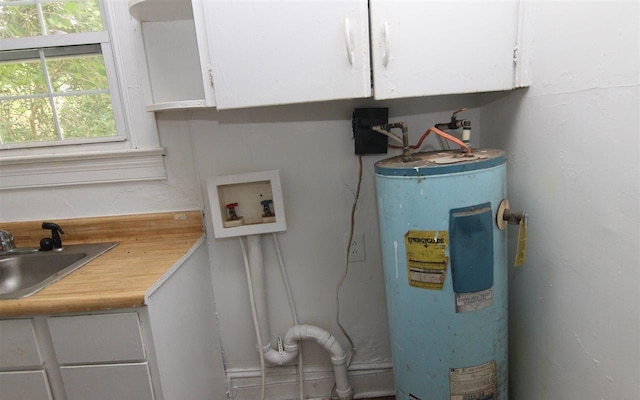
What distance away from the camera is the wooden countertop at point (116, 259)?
33.7 inches

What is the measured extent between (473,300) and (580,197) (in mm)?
361

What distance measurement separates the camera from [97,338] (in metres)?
0.88

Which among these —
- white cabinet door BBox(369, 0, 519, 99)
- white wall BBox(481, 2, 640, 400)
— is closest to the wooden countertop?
white cabinet door BBox(369, 0, 519, 99)

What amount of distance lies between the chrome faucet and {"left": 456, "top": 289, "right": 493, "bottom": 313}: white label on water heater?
153cm

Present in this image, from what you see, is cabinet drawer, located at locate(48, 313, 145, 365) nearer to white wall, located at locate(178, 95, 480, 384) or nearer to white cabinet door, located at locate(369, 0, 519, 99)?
white wall, located at locate(178, 95, 480, 384)

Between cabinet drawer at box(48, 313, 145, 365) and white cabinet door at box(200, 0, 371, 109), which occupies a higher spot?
white cabinet door at box(200, 0, 371, 109)

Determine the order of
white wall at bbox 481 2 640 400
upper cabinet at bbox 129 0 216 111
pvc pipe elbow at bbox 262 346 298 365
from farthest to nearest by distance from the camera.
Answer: pvc pipe elbow at bbox 262 346 298 365 < upper cabinet at bbox 129 0 216 111 < white wall at bbox 481 2 640 400

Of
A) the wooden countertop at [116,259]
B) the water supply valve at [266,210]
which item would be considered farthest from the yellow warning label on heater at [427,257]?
the wooden countertop at [116,259]

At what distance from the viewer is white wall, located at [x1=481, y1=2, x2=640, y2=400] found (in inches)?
27.0

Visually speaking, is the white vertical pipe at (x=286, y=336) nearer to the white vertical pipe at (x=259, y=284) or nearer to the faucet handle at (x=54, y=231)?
the white vertical pipe at (x=259, y=284)

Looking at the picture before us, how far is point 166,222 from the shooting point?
133 centimetres

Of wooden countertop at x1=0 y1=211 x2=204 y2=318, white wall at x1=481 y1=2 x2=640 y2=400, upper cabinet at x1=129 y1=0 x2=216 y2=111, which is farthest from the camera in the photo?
upper cabinet at x1=129 y1=0 x2=216 y2=111

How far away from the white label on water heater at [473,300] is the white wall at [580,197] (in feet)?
0.59

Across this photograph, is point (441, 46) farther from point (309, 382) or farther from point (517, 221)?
point (309, 382)
